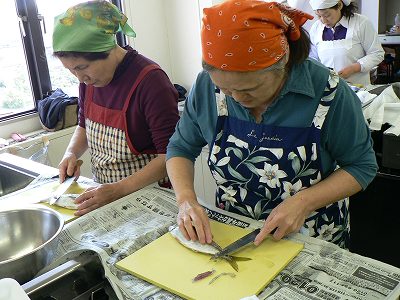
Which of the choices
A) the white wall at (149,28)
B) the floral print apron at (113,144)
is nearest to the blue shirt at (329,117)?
the floral print apron at (113,144)

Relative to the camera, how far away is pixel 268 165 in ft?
3.59

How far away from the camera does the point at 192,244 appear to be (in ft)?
3.33

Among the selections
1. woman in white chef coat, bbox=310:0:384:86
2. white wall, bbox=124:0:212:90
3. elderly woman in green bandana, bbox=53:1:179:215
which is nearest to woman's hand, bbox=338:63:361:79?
woman in white chef coat, bbox=310:0:384:86

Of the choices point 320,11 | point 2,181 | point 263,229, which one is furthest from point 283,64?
point 320,11

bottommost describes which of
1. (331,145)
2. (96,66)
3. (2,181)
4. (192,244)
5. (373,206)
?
(373,206)

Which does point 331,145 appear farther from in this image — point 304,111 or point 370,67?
point 370,67

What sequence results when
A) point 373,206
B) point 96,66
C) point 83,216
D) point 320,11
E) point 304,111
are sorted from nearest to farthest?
point 304,111 < point 83,216 < point 96,66 < point 373,206 < point 320,11

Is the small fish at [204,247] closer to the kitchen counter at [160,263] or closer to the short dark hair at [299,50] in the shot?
the kitchen counter at [160,263]

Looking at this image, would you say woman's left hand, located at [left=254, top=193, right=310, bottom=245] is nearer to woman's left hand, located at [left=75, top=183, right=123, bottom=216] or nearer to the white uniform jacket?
woman's left hand, located at [left=75, top=183, right=123, bottom=216]

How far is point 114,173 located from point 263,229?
732 millimetres

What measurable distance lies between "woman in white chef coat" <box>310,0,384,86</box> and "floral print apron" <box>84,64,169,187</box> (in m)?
1.93

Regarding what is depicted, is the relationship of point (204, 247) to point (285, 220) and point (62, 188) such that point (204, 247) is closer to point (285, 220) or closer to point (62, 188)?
point (285, 220)

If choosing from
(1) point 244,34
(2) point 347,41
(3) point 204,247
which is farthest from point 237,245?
(2) point 347,41

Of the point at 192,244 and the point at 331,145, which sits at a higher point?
the point at 331,145
